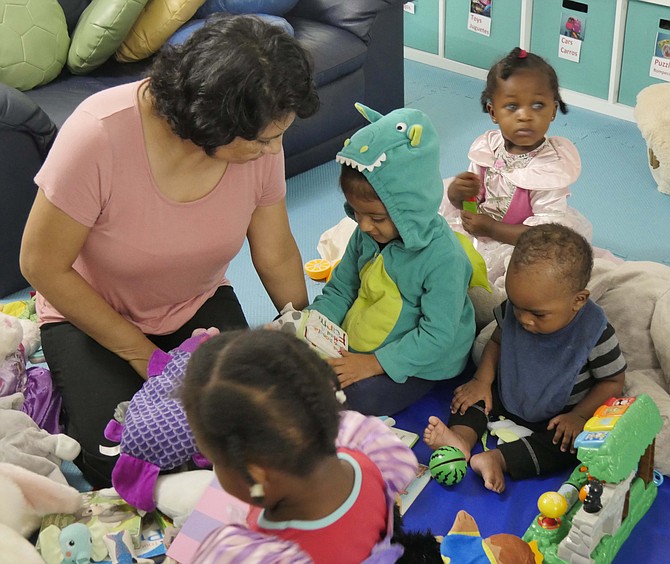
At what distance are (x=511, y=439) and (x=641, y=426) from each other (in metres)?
0.31

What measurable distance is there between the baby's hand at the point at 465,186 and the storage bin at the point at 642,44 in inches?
45.7

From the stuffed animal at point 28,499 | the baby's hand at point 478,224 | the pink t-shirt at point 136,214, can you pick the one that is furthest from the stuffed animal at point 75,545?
the baby's hand at point 478,224

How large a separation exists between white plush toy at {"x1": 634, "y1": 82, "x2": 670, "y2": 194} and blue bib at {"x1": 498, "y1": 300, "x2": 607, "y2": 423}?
111 cm

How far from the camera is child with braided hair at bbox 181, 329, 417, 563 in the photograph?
0.95 metres

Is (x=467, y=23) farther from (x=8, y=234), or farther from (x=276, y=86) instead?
(x=276, y=86)

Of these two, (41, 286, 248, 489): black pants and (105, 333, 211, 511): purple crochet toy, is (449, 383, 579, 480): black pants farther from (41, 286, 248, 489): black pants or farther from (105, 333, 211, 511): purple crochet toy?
(41, 286, 248, 489): black pants

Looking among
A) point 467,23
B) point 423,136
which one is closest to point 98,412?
point 423,136

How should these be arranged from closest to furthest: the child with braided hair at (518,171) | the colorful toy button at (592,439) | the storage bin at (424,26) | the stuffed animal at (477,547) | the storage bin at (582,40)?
the stuffed animal at (477,547) → the colorful toy button at (592,439) → the child with braided hair at (518,171) → the storage bin at (582,40) → the storage bin at (424,26)

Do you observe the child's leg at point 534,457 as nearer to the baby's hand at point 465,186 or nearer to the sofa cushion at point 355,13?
the baby's hand at point 465,186

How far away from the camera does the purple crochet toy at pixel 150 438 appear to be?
1517 millimetres

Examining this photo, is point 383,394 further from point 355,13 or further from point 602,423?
point 355,13

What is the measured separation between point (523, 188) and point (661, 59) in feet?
3.77

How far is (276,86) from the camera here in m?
1.37

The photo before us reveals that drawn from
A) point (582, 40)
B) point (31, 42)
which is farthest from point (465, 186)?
point (31, 42)
